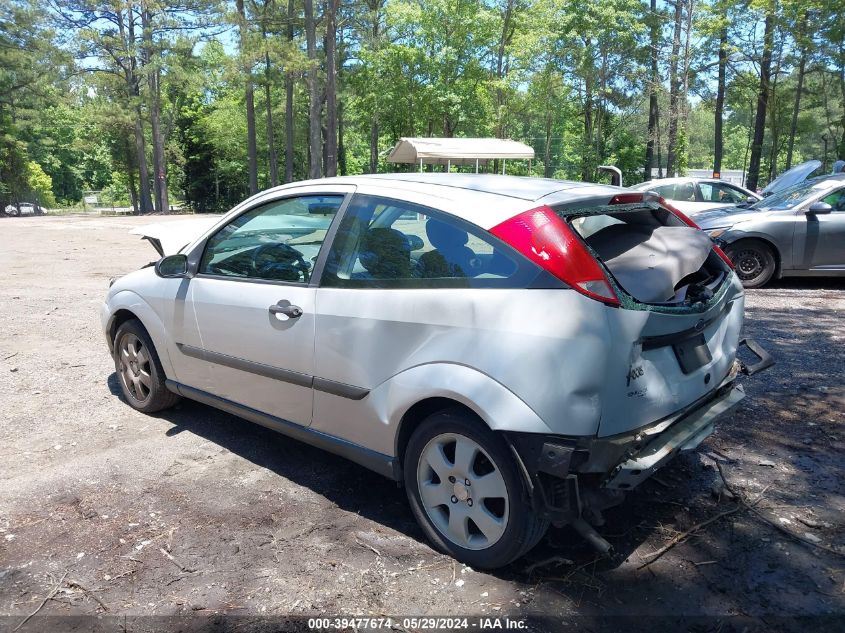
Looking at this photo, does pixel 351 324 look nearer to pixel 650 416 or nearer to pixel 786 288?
pixel 650 416

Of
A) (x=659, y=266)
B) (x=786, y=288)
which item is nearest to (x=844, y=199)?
(x=786, y=288)

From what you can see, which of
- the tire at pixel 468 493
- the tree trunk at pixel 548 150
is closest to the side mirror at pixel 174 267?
the tire at pixel 468 493

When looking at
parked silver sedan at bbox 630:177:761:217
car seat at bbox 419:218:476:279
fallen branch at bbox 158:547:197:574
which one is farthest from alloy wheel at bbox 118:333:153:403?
parked silver sedan at bbox 630:177:761:217

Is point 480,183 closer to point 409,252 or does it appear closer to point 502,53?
point 409,252

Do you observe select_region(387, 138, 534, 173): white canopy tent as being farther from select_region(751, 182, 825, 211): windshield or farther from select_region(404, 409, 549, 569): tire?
select_region(404, 409, 549, 569): tire

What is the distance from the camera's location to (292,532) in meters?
3.26

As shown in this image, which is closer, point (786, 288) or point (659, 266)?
point (659, 266)

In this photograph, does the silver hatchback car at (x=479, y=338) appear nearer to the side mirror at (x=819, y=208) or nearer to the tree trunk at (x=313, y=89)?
the side mirror at (x=819, y=208)

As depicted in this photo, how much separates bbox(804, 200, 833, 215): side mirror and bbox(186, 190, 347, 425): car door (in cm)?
791

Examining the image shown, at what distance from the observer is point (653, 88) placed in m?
31.8

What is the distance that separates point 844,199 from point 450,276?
845 cm

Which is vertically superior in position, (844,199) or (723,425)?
(844,199)

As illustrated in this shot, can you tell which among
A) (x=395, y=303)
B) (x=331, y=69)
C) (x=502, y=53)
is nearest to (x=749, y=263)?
(x=395, y=303)

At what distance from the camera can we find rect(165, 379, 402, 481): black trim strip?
3.17 meters
